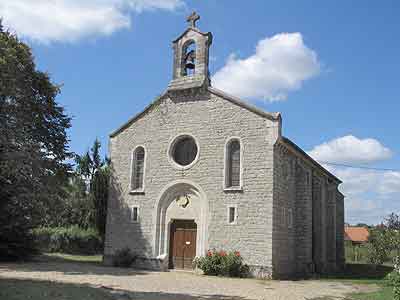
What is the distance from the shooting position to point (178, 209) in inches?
783

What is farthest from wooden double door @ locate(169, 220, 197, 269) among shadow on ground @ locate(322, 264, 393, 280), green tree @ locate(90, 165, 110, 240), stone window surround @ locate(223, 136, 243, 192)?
green tree @ locate(90, 165, 110, 240)

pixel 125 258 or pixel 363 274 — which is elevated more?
pixel 125 258

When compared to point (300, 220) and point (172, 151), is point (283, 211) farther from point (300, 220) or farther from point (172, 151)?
point (172, 151)

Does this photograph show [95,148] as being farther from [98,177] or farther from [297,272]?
[297,272]

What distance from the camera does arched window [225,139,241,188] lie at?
741 inches

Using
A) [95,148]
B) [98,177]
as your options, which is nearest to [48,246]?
[98,177]

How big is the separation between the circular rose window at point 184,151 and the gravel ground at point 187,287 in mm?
5628

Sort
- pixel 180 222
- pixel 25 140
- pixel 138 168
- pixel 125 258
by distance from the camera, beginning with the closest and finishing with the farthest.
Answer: pixel 25 140 < pixel 180 222 < pixel 125 258 < pixel 138 168

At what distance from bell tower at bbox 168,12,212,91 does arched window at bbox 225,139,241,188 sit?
128 inches

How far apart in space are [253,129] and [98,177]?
1477cm

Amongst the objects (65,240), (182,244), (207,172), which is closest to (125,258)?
(182,244)

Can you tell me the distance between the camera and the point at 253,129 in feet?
60.8

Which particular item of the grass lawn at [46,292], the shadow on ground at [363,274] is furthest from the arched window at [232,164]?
the grass lawn at [46,292]

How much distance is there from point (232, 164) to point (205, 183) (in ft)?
4.88
